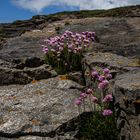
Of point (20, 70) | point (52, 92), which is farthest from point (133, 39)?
point (52, 92)

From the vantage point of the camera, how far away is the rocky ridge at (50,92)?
1012 cm

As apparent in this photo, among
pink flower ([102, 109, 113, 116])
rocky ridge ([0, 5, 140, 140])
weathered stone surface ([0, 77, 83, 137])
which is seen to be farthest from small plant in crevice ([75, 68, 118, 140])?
weathered stone surface ([0, 77, 83, 137])

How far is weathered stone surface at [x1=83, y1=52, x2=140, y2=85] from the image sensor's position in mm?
12758

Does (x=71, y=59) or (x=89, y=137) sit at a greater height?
(x=71, y=59)

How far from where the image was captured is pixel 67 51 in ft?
52.7

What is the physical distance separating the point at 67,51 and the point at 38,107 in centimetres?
455

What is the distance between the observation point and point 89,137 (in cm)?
1071

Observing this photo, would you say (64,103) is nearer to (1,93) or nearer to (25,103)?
(25,103)

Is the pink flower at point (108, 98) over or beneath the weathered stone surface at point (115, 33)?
beneath

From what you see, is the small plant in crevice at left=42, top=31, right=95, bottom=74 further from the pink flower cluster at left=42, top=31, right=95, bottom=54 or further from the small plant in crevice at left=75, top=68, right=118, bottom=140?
the small plant in crevice at left=75, top=68, right=118, bottom=140

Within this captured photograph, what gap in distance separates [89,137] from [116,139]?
65cm

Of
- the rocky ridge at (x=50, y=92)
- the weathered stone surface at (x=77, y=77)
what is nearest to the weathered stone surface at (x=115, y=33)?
the rocky ridge at (x=50, y=92)

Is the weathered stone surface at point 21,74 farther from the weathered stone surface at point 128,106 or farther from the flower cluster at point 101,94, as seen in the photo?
the weathered stone surface at point 128,106

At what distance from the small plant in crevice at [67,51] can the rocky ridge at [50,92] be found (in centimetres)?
41
